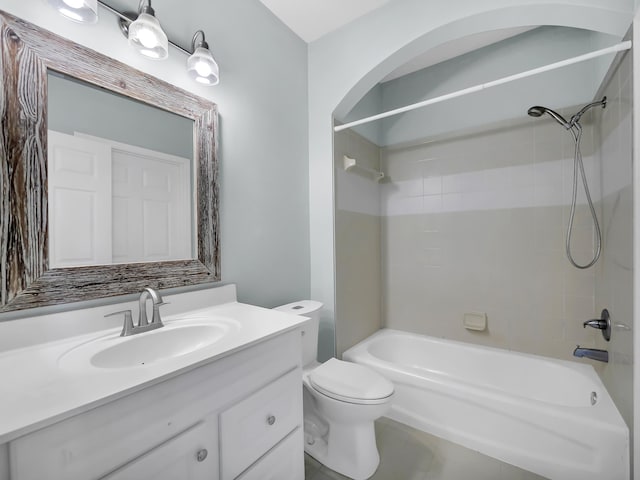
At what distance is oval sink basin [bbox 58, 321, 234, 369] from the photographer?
857mm

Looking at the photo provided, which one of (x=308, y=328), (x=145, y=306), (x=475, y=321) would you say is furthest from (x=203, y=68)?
(x=475, y=321)

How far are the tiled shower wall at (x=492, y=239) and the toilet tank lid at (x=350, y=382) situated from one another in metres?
1.07

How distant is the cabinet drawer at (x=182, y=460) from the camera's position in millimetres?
691

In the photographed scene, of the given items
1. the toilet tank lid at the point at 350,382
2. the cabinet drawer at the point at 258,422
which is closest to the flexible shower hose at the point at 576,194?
the toilet tank lid at the point at 350,382

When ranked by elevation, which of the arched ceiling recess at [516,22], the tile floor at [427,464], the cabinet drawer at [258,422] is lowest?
the tile floor at [427,464]

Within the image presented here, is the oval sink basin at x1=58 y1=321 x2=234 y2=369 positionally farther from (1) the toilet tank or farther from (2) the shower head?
(2) the shower head

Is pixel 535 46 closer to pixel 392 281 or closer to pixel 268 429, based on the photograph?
pixel 392 281

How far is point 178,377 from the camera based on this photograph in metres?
0.77

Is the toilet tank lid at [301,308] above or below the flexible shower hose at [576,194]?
below

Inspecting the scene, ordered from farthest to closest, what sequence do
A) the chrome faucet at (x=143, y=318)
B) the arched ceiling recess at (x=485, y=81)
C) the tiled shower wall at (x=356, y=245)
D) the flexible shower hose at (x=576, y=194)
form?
the tiled shower wall at (x=356, y=245)
the arched ceiling recess at (x=485, y=81)
the flexible shower hose at (x=576, y=194)
the chrome faucet at (x=143, y=318)

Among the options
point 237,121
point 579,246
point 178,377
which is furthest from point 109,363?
point 579,246

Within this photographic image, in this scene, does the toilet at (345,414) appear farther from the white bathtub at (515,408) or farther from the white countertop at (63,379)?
the white countertop at (63,379)

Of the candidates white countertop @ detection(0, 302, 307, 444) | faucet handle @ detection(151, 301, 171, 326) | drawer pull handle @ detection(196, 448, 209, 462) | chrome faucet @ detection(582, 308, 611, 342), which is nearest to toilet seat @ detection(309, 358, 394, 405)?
white countertop @ detection(0, 302, 307, 444)

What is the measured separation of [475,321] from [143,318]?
85.2 inches
